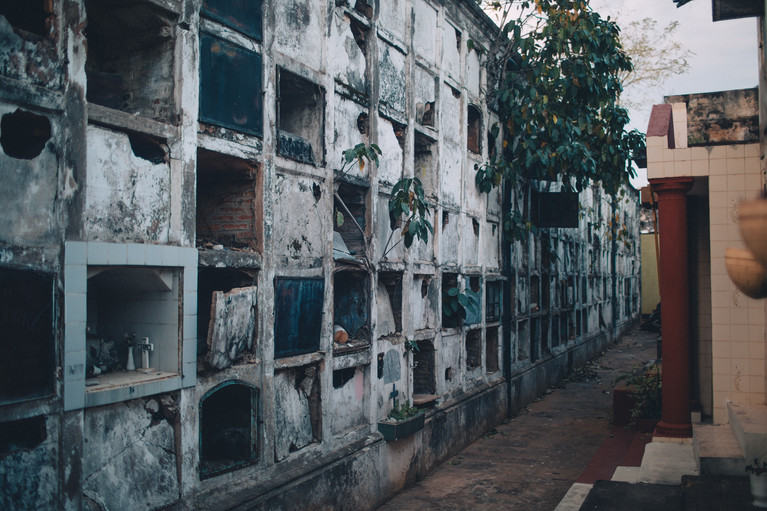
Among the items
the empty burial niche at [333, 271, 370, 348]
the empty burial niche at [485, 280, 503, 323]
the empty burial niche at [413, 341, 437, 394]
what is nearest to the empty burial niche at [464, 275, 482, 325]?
the empty burial niche at [485, 280, 503, 323]

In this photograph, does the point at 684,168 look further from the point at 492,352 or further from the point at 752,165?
the point at 492,352

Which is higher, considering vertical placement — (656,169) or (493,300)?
(656,169)

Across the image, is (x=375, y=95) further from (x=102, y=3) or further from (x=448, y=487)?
(x=448, y=487)

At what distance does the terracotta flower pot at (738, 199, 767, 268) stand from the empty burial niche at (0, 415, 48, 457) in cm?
426

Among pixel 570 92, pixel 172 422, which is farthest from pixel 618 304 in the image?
pixel 172 422

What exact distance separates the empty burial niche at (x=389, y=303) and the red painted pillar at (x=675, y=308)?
3.53m

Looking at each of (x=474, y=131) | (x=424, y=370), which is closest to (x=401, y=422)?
(x=424, y=370)

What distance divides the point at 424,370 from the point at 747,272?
25.2 feet

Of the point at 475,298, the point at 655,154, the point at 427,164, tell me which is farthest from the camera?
the point at 475,298

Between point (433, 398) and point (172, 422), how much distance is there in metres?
5.39

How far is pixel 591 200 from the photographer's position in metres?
23.0

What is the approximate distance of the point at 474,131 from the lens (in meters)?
12.8

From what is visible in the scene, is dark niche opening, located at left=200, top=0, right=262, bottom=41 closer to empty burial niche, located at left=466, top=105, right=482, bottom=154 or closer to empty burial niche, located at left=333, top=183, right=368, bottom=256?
empty burial niche, located at left=333, top=183, right=368, bottom=256

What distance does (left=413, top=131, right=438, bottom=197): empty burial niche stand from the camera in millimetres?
10500
